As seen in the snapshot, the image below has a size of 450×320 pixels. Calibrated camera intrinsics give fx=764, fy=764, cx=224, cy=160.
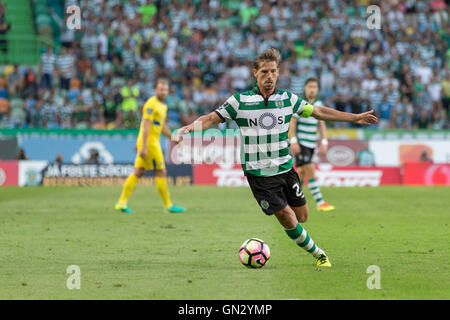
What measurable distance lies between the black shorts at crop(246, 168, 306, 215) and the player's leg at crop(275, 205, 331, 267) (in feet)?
0.30

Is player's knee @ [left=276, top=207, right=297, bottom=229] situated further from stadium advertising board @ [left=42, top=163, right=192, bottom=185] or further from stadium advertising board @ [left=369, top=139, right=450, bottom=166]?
stadium advertising board @ [left=369, top=139, right=450, bottom=166]

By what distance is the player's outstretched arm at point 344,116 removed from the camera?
816cm

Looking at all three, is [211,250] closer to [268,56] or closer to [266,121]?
[266,121]

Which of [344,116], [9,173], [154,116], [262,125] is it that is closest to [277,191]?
[262,125]

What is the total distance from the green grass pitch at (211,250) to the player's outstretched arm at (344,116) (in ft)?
5.22

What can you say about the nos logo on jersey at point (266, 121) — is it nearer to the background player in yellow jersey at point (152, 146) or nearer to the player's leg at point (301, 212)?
the player's leg at point (301, 212)

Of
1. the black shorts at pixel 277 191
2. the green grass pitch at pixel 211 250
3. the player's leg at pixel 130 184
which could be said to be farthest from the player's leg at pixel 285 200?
the player's leg at pixel 130 184

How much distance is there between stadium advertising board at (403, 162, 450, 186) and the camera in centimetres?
2264

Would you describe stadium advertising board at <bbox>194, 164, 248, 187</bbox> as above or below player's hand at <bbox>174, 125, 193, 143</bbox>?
below

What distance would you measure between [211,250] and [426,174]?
47.9 ft

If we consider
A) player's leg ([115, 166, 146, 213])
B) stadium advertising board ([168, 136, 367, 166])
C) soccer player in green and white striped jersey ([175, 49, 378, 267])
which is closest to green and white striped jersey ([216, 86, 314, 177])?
soccer player in green and white striped jersey ([175, 49, 378, 267])

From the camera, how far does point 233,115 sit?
27.1 feet
